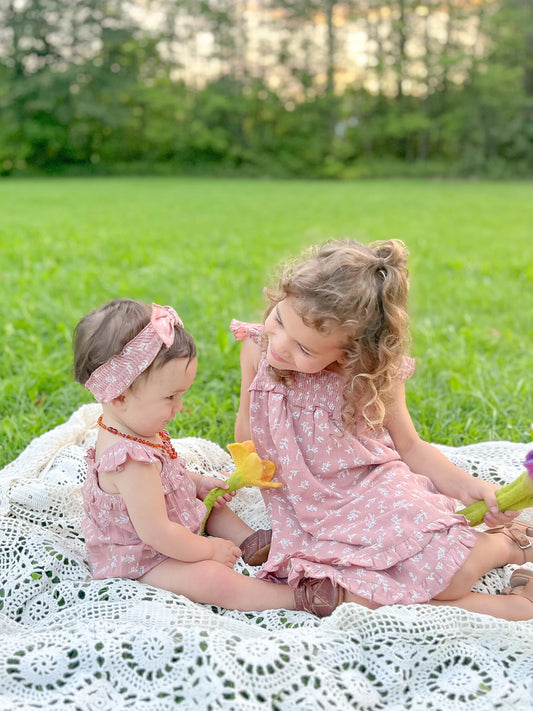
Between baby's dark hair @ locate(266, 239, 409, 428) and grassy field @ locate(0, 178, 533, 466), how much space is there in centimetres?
32

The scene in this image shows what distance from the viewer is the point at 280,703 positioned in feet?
5.07

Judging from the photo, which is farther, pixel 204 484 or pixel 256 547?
pixel 204 484

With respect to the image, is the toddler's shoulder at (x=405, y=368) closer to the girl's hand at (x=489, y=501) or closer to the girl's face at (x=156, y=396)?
the girl's hand at (x=489, y=501)

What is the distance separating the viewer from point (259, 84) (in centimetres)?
2583

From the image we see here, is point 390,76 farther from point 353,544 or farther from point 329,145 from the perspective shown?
point 353,544

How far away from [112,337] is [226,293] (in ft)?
9.69

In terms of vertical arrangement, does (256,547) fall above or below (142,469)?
below

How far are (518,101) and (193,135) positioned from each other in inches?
429

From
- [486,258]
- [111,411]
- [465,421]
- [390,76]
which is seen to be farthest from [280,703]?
[390,76]

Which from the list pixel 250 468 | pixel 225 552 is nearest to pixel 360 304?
pixel 250 468

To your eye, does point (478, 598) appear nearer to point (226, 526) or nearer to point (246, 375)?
point (226, 526)

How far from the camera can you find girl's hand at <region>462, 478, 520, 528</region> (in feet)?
6.52

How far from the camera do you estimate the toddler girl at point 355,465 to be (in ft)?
6.17

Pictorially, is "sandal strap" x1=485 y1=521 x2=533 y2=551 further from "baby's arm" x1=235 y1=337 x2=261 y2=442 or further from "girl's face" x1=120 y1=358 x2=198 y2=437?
"girl's face" x1=120 y1=358 x2=198 y2=437
